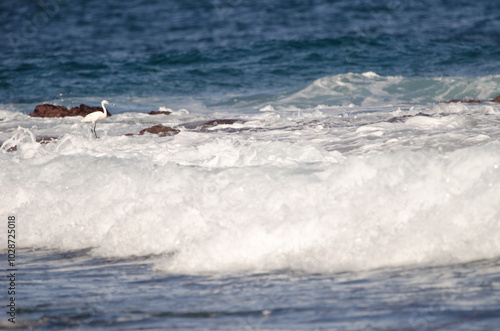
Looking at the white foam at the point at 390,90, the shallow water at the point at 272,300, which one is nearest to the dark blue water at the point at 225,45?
the white foam at the point at 390,90

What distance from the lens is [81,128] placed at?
33.6ft

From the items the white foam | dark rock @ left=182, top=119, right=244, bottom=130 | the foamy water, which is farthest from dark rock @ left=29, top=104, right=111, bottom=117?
the foamy water

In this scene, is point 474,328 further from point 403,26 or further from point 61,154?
point 403,26

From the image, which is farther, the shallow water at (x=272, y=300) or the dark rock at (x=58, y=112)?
the dark rock at (x=58, y=112)

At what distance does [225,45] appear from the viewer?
942 inches

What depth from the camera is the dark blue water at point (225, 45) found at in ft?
63.5

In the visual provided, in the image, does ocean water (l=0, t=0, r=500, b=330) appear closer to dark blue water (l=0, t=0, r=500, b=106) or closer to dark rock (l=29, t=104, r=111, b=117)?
dark rock (l=29, t=104, r=111, b=117)

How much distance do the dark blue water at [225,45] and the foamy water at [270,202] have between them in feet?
33.7

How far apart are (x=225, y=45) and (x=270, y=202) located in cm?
1998

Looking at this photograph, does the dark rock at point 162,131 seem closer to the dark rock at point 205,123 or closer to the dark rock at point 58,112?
the dark rock at point 205,123

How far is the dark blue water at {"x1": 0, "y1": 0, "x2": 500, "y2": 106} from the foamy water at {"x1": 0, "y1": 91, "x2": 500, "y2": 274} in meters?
10.3

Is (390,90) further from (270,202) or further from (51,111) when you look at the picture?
(270,202)

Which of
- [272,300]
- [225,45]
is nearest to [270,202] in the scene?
[272,300]

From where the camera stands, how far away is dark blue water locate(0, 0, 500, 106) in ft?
63.5
